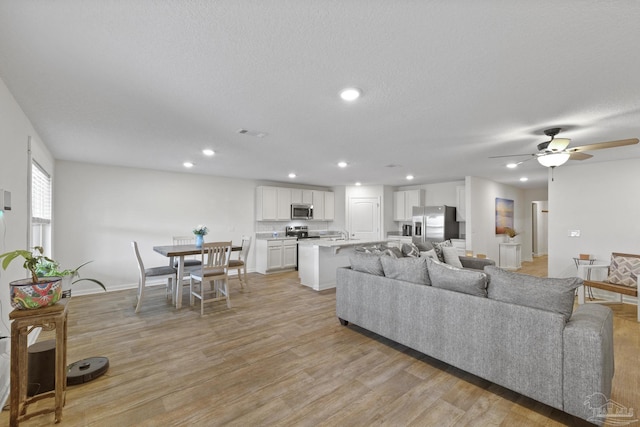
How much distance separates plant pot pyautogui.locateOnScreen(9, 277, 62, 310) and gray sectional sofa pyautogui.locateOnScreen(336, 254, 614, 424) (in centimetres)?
277

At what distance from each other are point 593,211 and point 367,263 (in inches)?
182

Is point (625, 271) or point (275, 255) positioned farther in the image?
point (275, 255)

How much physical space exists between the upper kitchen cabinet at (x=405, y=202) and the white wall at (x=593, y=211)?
3.10 meters

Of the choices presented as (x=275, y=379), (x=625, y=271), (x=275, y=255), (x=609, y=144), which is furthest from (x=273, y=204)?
(x=625, y=271)

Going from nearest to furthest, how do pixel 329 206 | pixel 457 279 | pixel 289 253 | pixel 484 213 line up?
pixel 457 279 → pixel 484 213 → pixel 289 253 → pixel 329 206

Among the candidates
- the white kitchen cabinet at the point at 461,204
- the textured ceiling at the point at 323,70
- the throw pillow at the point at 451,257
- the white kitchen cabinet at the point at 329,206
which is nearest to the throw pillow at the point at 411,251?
the throw pillow at the point at 451,257

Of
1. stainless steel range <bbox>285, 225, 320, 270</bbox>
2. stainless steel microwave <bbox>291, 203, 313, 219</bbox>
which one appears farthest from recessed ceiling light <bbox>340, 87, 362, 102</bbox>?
stainless steel range <bbox>285, 225, 320, 270</bbox>

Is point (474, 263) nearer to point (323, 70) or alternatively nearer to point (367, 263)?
point (367, 263)

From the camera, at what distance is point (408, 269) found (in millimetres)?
2920

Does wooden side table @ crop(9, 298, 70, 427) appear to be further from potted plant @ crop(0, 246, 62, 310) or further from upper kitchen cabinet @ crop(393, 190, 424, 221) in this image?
upper kitchen cabinet @ crop(393, 190, 424, 221)

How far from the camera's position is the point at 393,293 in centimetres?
296

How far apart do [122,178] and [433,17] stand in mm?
6088

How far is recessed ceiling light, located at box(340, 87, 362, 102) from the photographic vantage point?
2.21 metres

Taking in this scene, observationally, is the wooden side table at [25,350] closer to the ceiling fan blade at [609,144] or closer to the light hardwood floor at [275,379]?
the light hardwood floor at [275,379]
